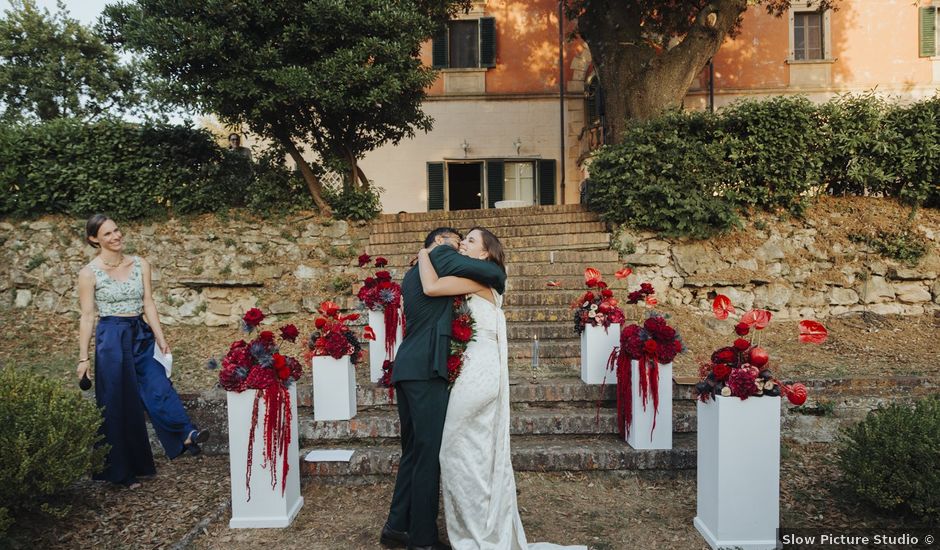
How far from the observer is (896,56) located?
1370 centimetres

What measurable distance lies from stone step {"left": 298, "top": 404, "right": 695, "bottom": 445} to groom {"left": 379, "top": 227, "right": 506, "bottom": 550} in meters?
1.53

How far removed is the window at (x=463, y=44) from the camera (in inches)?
558

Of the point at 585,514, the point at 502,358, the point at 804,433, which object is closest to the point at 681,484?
the point at 585,514

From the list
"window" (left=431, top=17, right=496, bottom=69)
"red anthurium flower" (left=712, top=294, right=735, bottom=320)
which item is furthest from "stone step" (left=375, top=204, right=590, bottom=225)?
"red anthurium flower" (left=712, top=294, right=735, bottom=320)

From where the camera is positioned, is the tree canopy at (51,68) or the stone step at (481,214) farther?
the tree canopy at (51,68)

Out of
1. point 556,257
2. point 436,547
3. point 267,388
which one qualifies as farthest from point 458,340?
point 556,257

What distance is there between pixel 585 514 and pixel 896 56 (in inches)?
598

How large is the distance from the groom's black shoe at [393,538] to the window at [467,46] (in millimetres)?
12534

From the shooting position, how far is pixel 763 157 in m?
7.85

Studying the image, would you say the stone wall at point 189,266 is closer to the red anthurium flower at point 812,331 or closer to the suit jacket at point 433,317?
the suit jacket at point 433,317

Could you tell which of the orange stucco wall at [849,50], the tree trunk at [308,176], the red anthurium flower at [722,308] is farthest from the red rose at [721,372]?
the orange stucco wall at [849,50]

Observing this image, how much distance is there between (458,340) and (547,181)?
37.9 ft

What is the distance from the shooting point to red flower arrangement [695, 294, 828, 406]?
3.29 metres

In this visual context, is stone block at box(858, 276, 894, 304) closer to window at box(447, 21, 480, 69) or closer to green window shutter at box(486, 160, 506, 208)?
green window shutter at box(486, 160, 506, 208)
